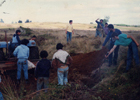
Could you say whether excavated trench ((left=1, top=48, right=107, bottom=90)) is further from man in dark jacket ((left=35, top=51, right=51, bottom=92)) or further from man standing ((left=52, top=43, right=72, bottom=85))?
man in dark jacket ((left=35, top=51, right=51, bottom=92))

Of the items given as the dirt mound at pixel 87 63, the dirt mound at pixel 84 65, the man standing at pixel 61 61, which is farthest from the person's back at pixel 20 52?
the dirt mound at pixel 87 63

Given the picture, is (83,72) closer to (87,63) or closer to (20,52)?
(87,63)

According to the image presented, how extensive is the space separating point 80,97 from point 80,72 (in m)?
3.36

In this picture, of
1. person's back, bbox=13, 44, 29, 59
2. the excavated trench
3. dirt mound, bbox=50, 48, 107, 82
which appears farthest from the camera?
dirt mound, bbox=50, 48, 107, 82

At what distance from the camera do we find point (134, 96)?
13.0 feet

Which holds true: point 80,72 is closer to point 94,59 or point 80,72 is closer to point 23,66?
point 94,59

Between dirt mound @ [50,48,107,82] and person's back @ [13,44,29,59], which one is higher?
person's back @ [13,44,29,59]

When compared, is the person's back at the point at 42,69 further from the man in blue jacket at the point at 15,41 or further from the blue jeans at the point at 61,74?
the man in blue jacket at the point at 15,41

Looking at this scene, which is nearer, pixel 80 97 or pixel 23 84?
pixel 80 97

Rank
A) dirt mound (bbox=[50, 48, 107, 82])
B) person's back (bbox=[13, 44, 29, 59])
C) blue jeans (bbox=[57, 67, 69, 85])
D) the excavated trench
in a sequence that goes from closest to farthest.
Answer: blue jeans (bbox=[57, 67, 69, 85]) < person's back (bbox=[13, 44, 29, 59]) < the excavated trench < dirt mound (bbox=[50, 48, 107, 82])

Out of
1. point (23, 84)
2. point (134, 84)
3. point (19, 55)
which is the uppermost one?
point (19, 55)

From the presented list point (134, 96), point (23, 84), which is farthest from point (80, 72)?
point (134, 96)

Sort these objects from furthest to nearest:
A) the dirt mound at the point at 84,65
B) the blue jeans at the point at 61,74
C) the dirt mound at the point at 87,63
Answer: the dirt mound at the point at 87,63 < the dirt mound at the point at 84,65 < the blue jeans at the point at 61,74

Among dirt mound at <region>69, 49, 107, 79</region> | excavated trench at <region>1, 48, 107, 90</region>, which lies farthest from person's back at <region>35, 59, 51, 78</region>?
dirt mound at <region>69, 49, 107, 79</region>
